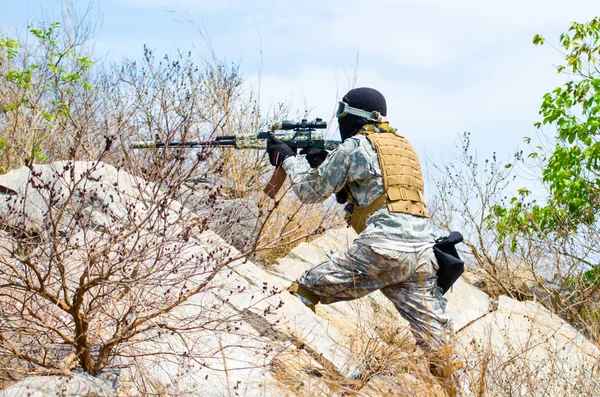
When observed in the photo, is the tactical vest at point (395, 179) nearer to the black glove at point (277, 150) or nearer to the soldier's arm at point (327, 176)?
the soldier's arm at point (327, 176)

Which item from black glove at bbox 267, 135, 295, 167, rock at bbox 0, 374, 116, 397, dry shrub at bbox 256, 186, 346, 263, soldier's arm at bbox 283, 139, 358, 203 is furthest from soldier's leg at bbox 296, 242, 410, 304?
dry shrub at bbox 256, 186, 346, 263

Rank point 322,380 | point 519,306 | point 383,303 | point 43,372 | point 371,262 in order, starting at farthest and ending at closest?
1. point 519,306
2. point 383,303
3. point 371,262
4. point 322,380
5. point 43,372

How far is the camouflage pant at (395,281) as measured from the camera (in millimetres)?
4434

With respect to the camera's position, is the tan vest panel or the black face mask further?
the black face mask

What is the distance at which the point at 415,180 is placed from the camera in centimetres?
469

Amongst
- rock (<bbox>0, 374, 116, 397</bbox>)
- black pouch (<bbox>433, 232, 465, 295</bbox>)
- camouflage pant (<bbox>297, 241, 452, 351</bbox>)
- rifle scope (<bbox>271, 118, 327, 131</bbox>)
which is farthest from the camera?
rifle scope (<bbox>271, 118, 327, 131</bbox>)

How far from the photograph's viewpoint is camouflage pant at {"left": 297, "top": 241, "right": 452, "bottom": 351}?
4.43 meters

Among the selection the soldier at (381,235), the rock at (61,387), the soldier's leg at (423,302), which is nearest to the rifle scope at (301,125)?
the soldier at (381,235)

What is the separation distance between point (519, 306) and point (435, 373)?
2.97m

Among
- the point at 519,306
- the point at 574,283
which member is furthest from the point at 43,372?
the point at 574,283

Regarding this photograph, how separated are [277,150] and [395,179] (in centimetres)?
94

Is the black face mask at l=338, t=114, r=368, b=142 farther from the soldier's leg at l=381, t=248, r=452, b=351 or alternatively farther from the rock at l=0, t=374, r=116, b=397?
the rock at l=0, t=374, r=116, b=397

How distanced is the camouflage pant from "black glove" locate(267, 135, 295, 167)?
2.83 feet

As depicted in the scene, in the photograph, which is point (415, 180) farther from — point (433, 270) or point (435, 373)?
point (435, 373)
